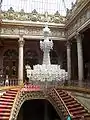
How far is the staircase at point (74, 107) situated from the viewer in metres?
10.4

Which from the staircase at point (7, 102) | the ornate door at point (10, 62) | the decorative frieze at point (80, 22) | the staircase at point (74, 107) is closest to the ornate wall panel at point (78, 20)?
the decorative frieze at point (80, 22)

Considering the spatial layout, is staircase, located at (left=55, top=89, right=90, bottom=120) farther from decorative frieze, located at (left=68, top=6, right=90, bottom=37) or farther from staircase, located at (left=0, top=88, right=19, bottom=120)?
decorative frieze, located at (left=68, top=6, right=90, bottom=37)

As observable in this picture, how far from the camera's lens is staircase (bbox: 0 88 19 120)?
1084cm

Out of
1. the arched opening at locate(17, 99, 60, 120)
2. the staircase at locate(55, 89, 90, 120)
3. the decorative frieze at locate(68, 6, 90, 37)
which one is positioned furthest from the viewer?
the arched opening at locate(17, 99, 60, 120)

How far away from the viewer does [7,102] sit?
12.2m

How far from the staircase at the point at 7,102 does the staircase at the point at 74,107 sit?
2.69 metres

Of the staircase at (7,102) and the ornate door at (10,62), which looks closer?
the staircase at (7,102)

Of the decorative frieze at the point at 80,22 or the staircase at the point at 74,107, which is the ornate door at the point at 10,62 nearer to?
the decorative frieze at the point at 80,22

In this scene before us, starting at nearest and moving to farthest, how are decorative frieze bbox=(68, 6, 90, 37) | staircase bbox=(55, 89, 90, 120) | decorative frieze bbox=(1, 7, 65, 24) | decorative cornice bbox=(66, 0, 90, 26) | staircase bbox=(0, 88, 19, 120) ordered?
staircase bbox=(55, 89, 90, 120) → staircase bbox=(0, 88, 19, 120) → decorative cornice bbox=(66, 0, 90, 26) → decorative frieze bbox=(68, 6, 90, 37) → decorative frieze bbox=(1, 7, 65, 24)

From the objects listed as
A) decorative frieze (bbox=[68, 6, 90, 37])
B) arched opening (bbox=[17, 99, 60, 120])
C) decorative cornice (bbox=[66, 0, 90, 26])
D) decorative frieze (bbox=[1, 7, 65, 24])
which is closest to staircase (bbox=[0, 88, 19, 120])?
arched opening (bbox=[17, 99, 60, 120])

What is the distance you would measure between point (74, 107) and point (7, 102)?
11.9ft

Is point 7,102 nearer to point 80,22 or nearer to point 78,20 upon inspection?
point 80,22

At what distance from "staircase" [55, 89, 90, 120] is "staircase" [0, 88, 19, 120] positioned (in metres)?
2.69

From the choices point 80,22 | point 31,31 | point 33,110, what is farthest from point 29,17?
point 33,110
